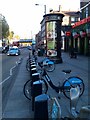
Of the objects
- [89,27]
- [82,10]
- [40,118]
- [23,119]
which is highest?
[82,10]

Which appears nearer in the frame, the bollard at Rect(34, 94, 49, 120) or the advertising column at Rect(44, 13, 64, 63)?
the bollard at Rect(34, 94, 49, 120)

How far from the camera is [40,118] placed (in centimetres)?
540

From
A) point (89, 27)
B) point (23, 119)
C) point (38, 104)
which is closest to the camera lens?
point (38, 104)

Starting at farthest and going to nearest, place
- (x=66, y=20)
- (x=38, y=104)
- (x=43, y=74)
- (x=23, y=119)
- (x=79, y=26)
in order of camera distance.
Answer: (x=66, y=20) → (x=79, y=26) → (x=43, y=74) → (x=23, y=119) → (x=38, y=104)

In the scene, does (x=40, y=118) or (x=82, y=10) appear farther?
(x=82, y=10)

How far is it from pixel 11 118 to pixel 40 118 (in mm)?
2592

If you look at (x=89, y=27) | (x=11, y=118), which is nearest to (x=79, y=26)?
(x=89, y=27)

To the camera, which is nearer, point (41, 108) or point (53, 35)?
point (41, 108)

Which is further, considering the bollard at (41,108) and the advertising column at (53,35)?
the advertising column at (53,35)

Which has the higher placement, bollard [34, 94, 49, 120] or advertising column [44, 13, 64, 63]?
advertising column [44, 13, 64, 63]

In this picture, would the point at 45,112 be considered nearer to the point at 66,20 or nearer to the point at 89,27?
the point at 89,27

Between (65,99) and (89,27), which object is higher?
(89,27)

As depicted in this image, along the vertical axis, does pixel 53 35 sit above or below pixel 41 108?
above

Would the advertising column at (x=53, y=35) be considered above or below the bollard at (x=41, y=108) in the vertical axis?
above
